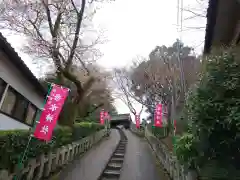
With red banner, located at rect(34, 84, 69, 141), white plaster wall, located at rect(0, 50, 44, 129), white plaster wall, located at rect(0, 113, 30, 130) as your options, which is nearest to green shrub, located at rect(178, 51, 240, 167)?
red banner, located at rect(34, 84, 69, 141)

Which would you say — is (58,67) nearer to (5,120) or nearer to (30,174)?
(5,120)

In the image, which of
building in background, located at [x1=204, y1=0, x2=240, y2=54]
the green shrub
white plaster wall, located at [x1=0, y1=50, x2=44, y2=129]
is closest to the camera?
the green shrub

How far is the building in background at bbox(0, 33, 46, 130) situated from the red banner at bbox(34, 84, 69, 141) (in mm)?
2040

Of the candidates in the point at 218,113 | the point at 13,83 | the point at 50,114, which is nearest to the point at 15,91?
the point at 13,83

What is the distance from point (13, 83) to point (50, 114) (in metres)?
3.36

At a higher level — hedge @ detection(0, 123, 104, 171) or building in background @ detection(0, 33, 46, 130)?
building in background @ detection(0, 33, 46, 130)

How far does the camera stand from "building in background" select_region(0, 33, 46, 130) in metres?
8.43

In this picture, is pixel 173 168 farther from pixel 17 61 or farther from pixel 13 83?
pixel 13 83

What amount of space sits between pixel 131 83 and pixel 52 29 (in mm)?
19977

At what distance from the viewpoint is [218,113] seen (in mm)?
3912

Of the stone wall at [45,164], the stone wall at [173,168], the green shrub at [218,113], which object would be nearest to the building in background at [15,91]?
the stone wall at [45,164]

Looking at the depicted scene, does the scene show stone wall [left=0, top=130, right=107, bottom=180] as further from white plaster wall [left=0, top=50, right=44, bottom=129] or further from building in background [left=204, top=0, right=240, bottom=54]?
building in background [left=204, top=0, right=240, bottom=54]

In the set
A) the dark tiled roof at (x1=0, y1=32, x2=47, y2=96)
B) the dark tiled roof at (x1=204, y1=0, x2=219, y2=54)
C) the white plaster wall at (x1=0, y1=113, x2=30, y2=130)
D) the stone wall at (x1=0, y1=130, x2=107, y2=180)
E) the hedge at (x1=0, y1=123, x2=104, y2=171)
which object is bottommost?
the stone wall at (x1=0, y1=130, x2=107, y2=180)

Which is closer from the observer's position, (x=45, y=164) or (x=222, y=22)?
(x=222, y=22)
